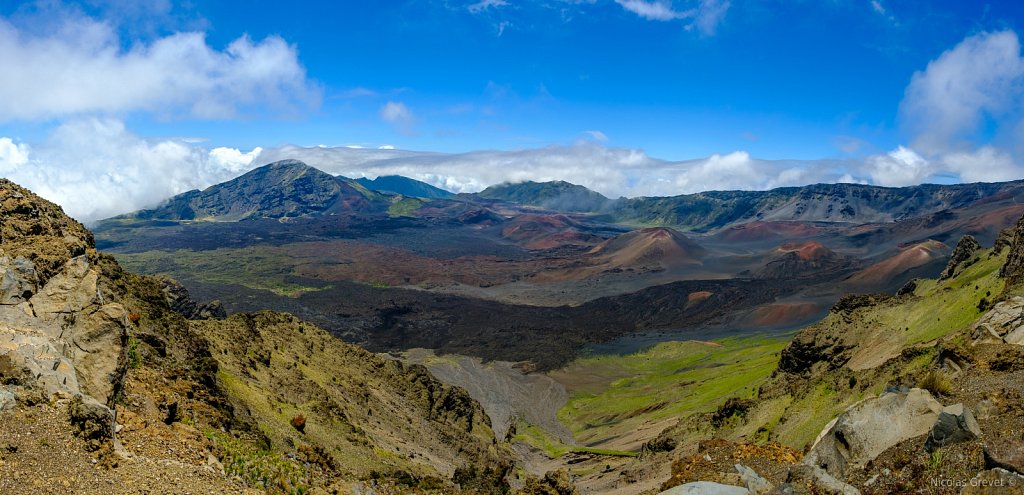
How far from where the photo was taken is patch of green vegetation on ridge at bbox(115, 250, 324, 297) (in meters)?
124

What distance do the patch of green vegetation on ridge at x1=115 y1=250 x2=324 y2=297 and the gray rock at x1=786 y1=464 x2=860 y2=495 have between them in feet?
377

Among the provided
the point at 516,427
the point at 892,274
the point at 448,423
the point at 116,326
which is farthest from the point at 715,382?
the point at 892,274

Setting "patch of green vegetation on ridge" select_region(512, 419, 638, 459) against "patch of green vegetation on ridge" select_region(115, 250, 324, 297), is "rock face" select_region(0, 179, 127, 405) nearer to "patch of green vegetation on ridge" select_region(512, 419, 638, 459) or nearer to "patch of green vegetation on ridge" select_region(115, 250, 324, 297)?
"patch of green vegetation on ridge" select_region(512, 419, 638, 459)

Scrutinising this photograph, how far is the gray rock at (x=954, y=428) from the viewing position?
8367 millimetres

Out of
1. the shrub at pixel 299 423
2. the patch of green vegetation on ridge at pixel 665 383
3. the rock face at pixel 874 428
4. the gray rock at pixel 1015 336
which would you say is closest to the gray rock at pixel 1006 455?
the rock face at pixel 874 428

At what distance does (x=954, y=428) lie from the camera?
8.46 meters

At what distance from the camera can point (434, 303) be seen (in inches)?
4333

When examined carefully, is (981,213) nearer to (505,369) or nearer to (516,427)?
(505,369)

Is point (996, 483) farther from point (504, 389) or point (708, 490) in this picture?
point (504, 389)

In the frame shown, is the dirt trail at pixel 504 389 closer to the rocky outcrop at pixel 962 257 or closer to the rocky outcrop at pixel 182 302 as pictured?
the rocky outcrop at pixel 182 302

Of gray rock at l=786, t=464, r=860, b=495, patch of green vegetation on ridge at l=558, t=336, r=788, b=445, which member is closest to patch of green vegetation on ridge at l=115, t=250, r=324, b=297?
patch of green vegetation on ridge at l=558, t=336, r=788, b=445

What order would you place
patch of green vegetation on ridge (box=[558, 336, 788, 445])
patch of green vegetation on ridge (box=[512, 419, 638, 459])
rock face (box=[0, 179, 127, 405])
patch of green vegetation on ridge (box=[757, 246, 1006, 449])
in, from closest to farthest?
rock face (box=[0, 179, 127, 405]) → patch of green vegetation on ridge (box=[757, 246, 1006, 449]) → patch of green vegetation on ridge (box=[512, 419, 638, 459]) → patch of green vegetation on ridge (box=[558, 336, 788, 445])

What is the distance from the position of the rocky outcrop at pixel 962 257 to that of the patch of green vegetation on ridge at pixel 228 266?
105 metres

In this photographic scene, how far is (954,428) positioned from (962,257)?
49.1 metres
